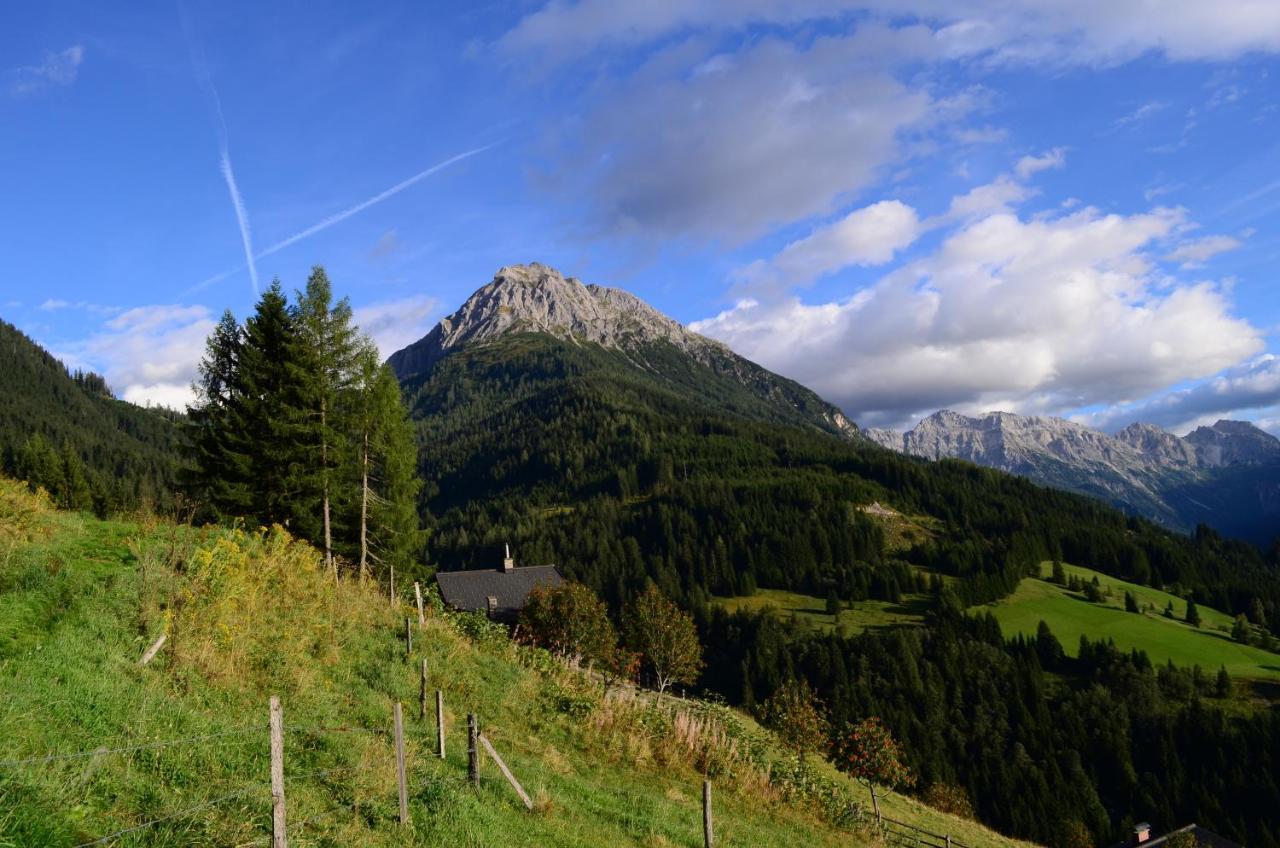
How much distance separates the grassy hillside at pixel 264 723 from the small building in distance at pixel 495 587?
70.7 metres

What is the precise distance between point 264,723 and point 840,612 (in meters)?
146

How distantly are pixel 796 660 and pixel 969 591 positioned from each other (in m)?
51.8

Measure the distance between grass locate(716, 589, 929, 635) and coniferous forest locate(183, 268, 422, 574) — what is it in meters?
121

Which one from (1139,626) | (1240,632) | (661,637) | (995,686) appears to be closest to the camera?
(661,637)

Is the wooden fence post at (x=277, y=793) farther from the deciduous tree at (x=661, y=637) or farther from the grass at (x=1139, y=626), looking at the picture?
the grass at (x=1139, y=626)

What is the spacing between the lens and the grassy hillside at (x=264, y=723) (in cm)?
730

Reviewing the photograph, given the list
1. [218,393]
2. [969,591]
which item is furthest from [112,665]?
[969,591]

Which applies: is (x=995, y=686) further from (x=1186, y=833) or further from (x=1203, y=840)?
(x=1186, y=833)

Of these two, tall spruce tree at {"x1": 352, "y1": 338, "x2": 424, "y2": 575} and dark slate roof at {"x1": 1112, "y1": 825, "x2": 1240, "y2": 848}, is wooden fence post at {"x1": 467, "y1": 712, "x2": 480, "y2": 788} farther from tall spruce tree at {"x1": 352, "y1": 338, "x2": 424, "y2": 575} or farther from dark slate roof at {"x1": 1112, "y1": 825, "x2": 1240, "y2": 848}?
dark slate roof at {"x1": 1112, "y1": 825, "x2": 1240, "y2": 848}

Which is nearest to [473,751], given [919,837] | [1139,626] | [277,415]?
[277,415]

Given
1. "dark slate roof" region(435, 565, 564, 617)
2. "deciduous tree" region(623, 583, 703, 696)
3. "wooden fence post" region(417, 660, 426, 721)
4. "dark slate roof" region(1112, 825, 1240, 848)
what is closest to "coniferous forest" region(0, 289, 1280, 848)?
"wooden fence post" region(417, 660, 426, 721)

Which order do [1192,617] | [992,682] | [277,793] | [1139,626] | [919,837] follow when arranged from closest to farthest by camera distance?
[277,793] < [919,837] < [992,682] < [1139,626] < [1192,617]

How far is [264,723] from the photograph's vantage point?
33.4ft

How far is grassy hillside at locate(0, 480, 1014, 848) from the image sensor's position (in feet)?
24.0
